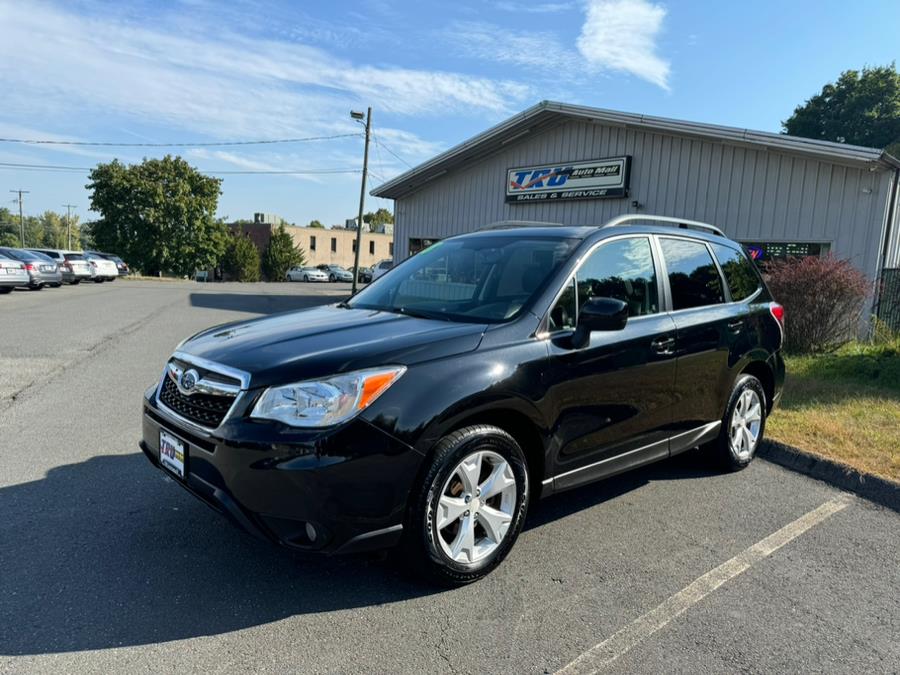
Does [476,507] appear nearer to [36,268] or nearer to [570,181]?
[570,181]

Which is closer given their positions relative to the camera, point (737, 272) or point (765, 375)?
point (737, 272)

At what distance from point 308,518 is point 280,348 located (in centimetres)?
83

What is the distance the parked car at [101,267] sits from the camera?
32281 mm

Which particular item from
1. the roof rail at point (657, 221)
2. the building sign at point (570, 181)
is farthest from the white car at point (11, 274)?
the roof rail at point (657, 221)

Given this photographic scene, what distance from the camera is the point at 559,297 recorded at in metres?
3.47

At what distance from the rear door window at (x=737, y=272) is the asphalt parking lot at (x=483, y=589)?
1.45 m

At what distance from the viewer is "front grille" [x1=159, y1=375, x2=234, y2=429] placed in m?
2.83

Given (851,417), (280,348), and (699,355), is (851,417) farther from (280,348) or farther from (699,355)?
(280,348)

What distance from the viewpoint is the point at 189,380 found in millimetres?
3051

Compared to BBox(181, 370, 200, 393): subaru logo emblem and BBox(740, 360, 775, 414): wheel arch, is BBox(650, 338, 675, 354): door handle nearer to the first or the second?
BBox(740, 360, 775, 414): wheel arch

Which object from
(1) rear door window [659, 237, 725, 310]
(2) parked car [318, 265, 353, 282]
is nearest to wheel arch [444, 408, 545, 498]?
(1) rear door window [659, 237, 725, 310]

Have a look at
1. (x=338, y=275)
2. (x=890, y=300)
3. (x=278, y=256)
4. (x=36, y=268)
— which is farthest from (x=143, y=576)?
(x=278, y=256)

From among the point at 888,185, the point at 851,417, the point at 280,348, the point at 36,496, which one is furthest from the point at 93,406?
the point at 888,185

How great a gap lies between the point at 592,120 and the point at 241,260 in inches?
1980
